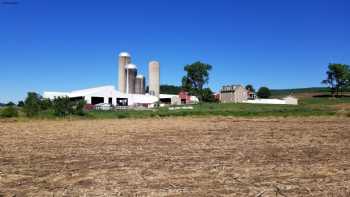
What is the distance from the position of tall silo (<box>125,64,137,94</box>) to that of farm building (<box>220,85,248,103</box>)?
34340mm

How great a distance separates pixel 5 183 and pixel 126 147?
23.5 feet

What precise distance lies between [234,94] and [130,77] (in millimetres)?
38370

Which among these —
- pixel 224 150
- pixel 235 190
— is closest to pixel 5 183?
pixel 235 190

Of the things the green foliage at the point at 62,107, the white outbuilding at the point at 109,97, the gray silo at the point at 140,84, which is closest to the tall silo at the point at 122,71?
the gray silo at the point at 140,84

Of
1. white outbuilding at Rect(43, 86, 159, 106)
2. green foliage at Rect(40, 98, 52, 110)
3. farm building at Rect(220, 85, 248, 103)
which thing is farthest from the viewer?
farm building at Rect(220, 85, 248, 103)

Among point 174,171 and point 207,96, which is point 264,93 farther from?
point 174,171

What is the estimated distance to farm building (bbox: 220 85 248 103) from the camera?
13388 centimetres

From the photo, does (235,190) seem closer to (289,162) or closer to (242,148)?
(289,162)

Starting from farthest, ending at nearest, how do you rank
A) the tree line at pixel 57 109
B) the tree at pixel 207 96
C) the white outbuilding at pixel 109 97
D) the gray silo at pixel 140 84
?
the tree at pixel 207 96, the gray silo at pixel 140 84, the white outbuilding at pixel 109 97, the tree line at pixel 57 109

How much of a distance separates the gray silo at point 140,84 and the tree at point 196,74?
30562 mm

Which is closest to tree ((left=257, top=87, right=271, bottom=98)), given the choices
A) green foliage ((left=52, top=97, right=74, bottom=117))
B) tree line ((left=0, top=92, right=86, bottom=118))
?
tree line ((left=0, top=92, right=86, bottom=118))

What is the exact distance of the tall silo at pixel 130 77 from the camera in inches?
4678

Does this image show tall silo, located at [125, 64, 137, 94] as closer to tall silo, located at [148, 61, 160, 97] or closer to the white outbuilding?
tall silo, located at [148, 61, 160, 97]

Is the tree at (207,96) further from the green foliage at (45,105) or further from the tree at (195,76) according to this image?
the green foliage at (45,105)
